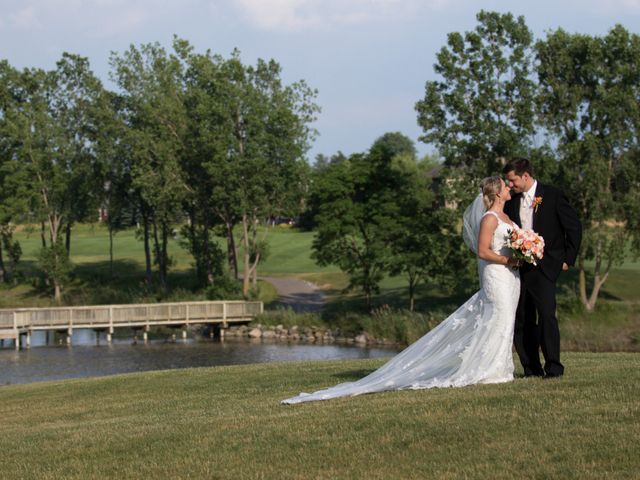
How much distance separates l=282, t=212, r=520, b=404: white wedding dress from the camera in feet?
39.3

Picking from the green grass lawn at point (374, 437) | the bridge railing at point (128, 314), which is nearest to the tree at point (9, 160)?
the bridge railing at point (128, 314)

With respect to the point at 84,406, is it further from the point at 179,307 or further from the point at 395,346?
the point at 179,307

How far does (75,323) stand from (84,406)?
33698 millimetres

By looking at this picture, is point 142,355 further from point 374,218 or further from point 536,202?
point 536,202

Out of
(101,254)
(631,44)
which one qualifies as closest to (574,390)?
(631,44)

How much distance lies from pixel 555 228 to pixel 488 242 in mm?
843

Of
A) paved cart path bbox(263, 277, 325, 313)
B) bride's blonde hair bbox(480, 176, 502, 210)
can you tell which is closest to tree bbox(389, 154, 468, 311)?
paved cart path bbox(263, 277, 325, 313)

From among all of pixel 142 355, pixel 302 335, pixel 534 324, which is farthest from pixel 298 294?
pixel 534 324

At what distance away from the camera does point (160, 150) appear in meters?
57.8

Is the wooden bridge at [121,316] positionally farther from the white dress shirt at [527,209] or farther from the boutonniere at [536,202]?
the boutonniere at [536,202]

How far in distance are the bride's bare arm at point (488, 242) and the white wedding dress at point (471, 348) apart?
66mm

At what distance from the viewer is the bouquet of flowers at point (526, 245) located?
37.5 feet

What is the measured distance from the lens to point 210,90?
5809 centimetres

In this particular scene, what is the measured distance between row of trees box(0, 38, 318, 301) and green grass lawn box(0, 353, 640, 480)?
41831 mm
